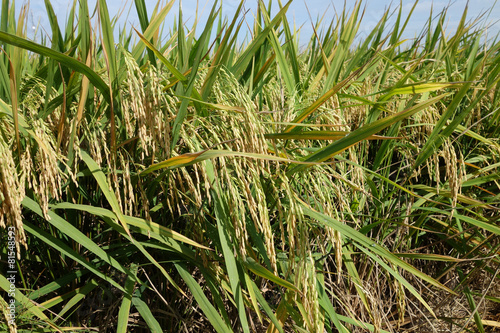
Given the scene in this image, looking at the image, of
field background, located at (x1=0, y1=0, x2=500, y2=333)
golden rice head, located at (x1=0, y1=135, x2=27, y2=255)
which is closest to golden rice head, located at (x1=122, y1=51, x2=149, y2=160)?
field background, located at (x1=0, y1=0, x2=500, y2=333)

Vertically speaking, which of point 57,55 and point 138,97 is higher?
point 57,55

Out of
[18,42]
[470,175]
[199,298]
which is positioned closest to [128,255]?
[199,298]

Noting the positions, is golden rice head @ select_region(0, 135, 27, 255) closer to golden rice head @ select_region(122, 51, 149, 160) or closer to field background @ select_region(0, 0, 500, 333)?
field background @ select_region(0, 0, 500, 333)

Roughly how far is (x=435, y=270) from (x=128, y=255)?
1279 millimetres

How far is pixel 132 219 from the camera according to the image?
1.02 metres

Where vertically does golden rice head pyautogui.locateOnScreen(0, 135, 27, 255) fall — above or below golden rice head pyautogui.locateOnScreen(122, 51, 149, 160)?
below

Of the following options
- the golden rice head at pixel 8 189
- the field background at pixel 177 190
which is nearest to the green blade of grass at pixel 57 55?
the field background at pixel 177 190

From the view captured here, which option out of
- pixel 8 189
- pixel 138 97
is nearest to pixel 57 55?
pixel 138 97

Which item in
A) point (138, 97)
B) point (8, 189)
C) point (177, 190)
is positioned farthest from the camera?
point (177, 190)

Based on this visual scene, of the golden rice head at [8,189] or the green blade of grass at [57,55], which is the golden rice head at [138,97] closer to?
the green blade of grass at [57,55]

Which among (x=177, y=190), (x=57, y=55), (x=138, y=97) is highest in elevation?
(x=57, y=55)

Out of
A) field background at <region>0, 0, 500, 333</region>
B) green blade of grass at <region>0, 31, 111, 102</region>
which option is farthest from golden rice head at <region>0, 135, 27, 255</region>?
green blade of grass at <region>0, 31, 111, 102</region>

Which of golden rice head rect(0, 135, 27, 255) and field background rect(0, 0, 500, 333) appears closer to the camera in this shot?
golden rice head rect(0, 135, 27, 255)

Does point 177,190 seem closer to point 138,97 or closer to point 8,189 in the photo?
point 138,97
